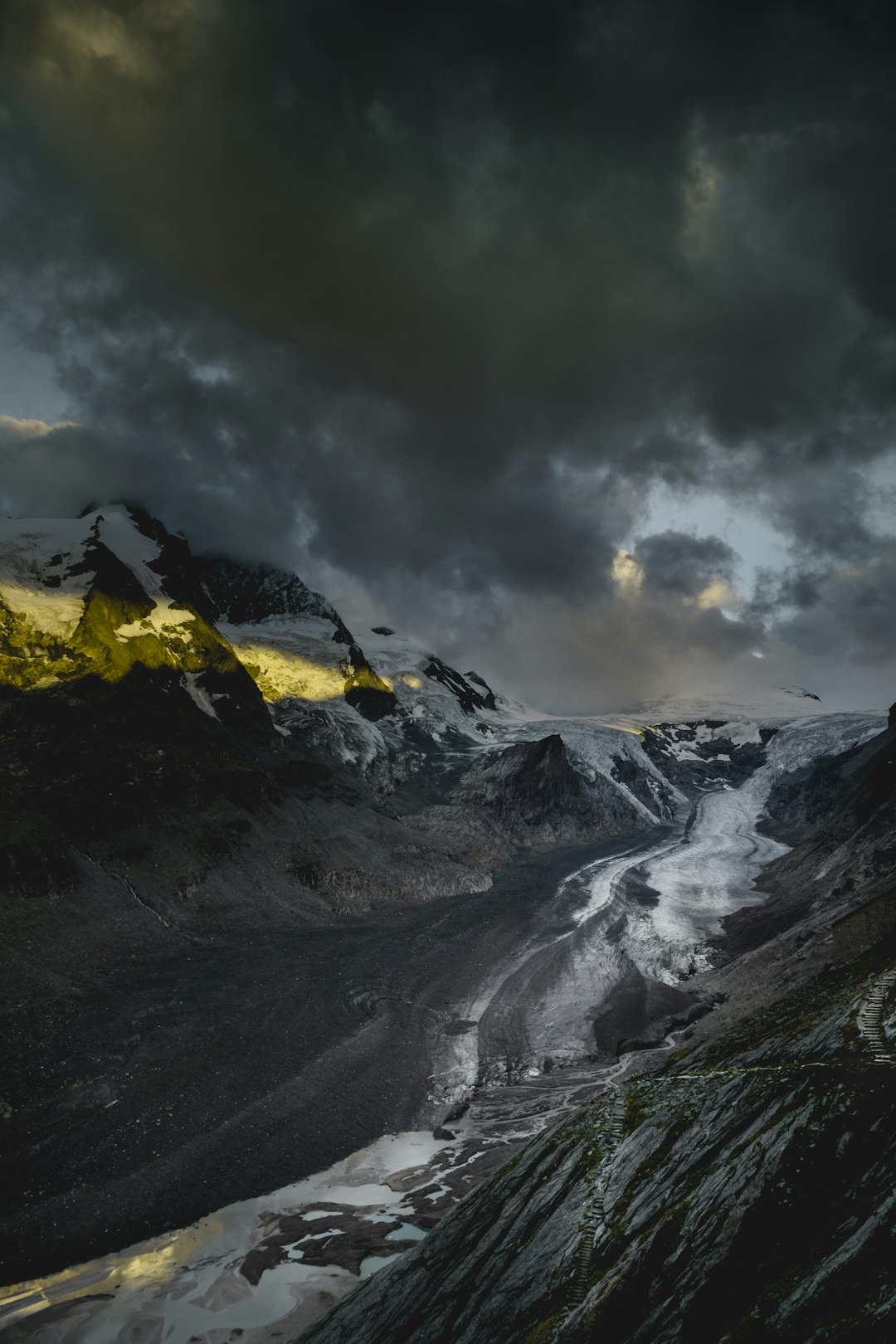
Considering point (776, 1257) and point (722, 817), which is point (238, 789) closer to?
point (776, 1257)

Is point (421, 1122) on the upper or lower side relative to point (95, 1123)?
lower

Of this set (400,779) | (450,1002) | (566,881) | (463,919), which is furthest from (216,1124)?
(400,779)

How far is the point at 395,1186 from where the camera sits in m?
14.7

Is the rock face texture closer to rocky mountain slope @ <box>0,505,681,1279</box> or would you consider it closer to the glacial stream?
the glacial stream

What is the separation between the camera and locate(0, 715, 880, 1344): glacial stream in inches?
414

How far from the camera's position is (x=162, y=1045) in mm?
20922

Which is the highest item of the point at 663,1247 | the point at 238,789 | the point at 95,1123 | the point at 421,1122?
the point at 238,789

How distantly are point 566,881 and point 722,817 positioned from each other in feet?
195

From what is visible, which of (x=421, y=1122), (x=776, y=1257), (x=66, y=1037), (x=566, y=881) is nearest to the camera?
(x=776, y=1257)

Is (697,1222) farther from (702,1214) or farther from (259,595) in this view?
(259,595)

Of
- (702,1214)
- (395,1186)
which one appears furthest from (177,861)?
(702,1214)

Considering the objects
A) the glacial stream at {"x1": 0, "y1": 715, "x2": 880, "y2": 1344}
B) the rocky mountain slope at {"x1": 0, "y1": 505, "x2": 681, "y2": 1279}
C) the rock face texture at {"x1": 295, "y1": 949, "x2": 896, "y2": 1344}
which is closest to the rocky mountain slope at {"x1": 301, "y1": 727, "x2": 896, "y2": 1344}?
the rock face texture at {"x1": 295, "y1": 949, "x2": 896, "y2": 1344}

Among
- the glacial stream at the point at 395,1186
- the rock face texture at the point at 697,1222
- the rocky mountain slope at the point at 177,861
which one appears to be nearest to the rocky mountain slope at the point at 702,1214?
the rock face texture at the point at 697,1222

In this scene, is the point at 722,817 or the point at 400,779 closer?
the point at 400,779
